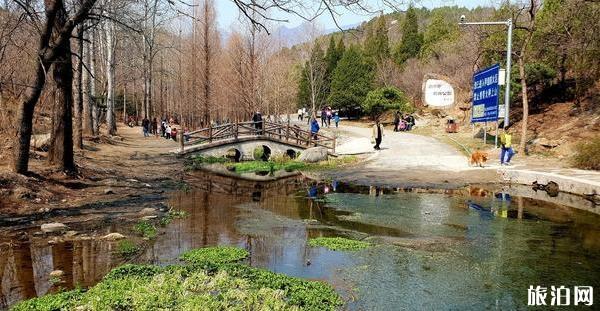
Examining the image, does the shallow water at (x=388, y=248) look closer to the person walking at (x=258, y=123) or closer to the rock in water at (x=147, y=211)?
the rock in water at (x=147, y=211)

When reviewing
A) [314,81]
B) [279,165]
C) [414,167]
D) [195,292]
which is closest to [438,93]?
[314,81]

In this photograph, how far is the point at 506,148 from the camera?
16.7m

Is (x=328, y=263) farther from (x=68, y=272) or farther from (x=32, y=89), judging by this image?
(x=32, y=89)

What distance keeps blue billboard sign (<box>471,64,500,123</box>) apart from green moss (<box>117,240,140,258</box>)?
1698cm

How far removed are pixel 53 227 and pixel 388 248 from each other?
5889 millimetres

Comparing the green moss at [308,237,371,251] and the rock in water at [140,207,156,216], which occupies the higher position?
the rock in water at [140,207,156,216]

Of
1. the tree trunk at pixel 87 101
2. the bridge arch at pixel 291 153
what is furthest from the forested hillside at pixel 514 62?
the tree trunk at pixel 87 101

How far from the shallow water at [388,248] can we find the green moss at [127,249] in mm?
116

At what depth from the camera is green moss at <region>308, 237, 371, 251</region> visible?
7.89 meters

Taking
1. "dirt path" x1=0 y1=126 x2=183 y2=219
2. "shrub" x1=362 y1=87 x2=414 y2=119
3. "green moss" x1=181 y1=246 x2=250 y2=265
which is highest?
"shrub" x1=362 y1=87 x2=414 y2=119

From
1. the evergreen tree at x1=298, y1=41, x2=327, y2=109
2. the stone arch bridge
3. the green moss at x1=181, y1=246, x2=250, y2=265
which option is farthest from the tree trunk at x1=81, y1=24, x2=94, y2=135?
the green moss at x1=181, y1=246, x2=250, y2=265

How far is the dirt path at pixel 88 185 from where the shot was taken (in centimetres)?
986

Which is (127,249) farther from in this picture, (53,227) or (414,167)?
(414,167)

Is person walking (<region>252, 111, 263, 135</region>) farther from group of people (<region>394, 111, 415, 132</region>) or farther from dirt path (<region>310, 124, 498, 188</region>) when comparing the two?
group of people (<region>394, 111, 415, 132</region>)
